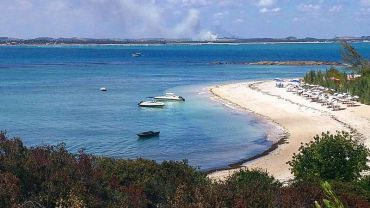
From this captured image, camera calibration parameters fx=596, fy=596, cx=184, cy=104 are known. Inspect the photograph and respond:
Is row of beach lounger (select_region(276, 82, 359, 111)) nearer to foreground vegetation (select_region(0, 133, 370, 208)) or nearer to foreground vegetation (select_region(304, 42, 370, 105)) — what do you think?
foreground vegetation (select_region(304, 42, 370, 105))

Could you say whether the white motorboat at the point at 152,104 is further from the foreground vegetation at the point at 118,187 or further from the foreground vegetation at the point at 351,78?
the foreground vegetation at the point at 118,187

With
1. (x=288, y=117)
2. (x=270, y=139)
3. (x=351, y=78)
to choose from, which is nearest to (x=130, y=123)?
(x=288, y=117)

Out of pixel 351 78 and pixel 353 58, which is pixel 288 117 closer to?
pixel 353 58

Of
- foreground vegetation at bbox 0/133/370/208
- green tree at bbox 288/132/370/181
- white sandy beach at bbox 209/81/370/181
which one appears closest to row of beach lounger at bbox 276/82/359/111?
white sandy beach at bbox 209/81/370/181

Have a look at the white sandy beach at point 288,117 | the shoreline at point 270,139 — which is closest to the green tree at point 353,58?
the white sandy beach at point 288,117

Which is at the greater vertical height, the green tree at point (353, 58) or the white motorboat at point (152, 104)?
the green tree at point (353, 58)

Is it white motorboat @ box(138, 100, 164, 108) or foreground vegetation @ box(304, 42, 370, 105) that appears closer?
foreground vegetation @ box(304, 42, 370, 105)
